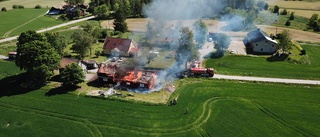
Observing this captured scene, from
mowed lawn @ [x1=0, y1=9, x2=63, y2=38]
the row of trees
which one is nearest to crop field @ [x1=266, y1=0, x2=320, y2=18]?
mowed lawn @ [x1=0, y1=9, x2=63, y2=38]

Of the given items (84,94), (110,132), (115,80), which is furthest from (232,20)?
(110,132)

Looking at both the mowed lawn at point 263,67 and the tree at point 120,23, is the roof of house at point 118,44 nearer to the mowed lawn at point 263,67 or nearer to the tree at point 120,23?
the tree at point 120,23

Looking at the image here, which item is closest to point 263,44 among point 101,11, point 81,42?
point 81,42

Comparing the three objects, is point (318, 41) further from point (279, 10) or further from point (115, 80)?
point (115, 80)

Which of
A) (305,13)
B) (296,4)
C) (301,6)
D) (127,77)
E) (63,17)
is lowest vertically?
(127,77)

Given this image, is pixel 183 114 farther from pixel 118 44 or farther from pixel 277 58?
pixel 277 58

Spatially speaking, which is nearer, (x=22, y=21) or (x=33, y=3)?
(x=22, y=21)
